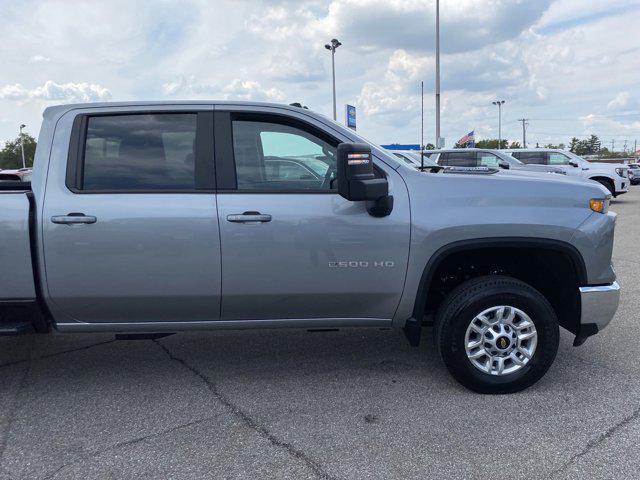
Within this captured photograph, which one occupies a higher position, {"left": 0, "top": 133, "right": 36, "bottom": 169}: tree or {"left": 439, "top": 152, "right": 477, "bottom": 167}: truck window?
{"left": 0, "top": 133, "right": 36, "bottom": 169}: tree

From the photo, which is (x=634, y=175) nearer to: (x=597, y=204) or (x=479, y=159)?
(x=479, y=159)

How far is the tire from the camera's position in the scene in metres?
3.42

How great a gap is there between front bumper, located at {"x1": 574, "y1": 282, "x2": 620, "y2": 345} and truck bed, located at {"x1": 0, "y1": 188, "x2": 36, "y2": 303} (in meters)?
3.51

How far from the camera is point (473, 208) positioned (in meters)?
3.38

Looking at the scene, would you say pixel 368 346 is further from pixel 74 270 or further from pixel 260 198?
pixel 74 270

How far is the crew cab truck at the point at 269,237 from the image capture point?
130 inches

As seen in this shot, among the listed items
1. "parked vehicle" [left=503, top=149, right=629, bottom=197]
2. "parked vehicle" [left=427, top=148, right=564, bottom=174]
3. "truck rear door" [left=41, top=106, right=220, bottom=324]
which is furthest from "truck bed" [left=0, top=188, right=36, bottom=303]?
"parked vehicle" [left=503, top=149, right=629, bottom=197]

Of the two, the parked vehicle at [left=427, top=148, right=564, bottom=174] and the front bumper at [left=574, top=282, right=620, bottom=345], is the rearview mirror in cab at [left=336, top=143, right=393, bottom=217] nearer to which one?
the front bumper at [left=574, top=282, right=620, bottom=345]

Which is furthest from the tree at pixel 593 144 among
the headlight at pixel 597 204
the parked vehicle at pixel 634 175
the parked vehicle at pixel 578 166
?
the headlight at pixel 597 204

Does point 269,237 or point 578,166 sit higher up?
point 578,166

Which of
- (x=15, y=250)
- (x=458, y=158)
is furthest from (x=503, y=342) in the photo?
(x=458, y=158)

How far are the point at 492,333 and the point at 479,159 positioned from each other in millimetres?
13058

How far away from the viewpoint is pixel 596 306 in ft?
11.4

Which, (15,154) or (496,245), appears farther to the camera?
(15,154)
